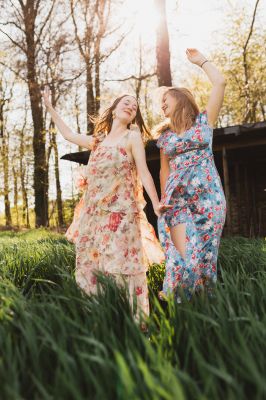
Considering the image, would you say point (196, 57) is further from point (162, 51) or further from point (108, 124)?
point (162, 51)

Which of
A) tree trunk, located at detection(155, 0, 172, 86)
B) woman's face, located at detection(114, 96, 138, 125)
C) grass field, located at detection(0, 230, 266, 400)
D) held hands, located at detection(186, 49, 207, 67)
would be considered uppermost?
tree trunk, located at detection(155, 0, 172, 86)

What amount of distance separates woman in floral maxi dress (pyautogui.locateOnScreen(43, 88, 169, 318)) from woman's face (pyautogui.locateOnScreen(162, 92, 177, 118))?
0.22 m

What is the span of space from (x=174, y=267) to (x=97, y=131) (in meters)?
1.26

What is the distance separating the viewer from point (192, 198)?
3.24 m

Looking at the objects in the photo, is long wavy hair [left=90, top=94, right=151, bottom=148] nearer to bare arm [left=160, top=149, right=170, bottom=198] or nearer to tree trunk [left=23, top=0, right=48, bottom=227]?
bare arm [left=160, top=149, right=170, bottom=198]

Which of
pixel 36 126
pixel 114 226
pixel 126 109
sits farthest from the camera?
pixel 36 126

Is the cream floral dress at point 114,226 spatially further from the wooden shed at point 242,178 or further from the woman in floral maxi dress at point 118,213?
the wooden shed at point 242,178

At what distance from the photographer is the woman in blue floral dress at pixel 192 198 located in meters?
3.16

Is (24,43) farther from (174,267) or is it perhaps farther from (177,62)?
(174,267)

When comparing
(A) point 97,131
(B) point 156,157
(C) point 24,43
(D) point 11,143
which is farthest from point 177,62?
(A) point 97,131

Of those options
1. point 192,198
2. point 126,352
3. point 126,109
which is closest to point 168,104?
point 126,109

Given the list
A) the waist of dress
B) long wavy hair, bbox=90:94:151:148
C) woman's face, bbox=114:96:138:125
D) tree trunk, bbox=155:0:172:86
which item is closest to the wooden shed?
tree trunk, bbox=155:0:172:86

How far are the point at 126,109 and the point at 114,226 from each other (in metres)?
0.89

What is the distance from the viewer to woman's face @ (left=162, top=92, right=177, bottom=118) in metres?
3.36
